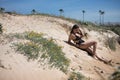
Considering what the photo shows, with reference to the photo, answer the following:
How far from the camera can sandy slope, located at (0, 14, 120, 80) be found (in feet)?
23.7

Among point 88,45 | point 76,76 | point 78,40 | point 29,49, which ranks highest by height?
point 29,49

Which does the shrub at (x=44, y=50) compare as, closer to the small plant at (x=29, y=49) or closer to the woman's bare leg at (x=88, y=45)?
the small plant at (x=29, y=49)

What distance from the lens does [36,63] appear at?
774 cm

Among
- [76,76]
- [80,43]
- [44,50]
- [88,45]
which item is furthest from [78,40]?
[76,76]

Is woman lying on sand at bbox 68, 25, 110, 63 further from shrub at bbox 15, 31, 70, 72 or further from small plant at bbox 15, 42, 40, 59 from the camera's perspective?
small plant at bbox 15, 42, 40, 59

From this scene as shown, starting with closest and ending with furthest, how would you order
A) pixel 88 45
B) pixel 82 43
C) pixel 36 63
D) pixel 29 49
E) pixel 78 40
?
pixel 36 63 → pixel 29 49 → pixel 88 45 → pixel 82 43 → pixel 78 40

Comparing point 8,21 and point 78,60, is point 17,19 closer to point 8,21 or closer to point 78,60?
point 8,21

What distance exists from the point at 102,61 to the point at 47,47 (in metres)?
3.14

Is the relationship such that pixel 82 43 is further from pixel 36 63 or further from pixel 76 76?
pixel 36 63

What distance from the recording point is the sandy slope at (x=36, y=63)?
7215 millimetres

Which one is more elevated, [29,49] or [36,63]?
[29,49]

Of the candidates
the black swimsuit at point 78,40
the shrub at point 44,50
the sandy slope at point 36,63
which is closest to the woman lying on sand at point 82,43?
the black swimsuit at point 78,40

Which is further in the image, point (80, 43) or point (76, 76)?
point (80, 43)

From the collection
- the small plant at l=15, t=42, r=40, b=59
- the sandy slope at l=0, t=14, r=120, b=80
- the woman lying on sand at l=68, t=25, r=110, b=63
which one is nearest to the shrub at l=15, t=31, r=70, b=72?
the small plant at l=15, t=42, r=40, b=59
